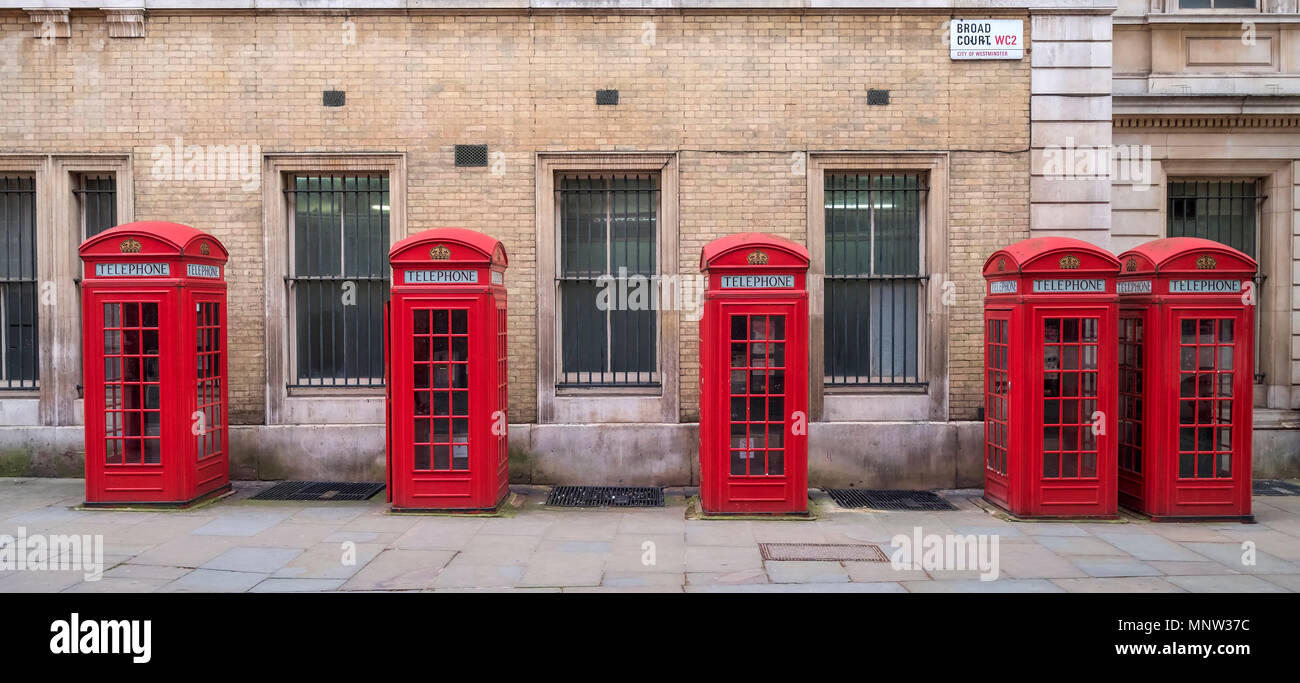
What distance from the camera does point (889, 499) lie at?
932 centimetres

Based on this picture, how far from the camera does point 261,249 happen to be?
995cm

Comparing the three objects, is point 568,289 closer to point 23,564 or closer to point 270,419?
point 270,419

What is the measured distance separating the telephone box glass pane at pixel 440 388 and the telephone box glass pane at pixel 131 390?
109 inches

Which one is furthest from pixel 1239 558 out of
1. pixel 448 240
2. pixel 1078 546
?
pixel 448 240

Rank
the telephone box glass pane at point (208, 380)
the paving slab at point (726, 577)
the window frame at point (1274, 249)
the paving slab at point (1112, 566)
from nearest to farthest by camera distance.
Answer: the paving slab at point (726, 577) < the paving slab at point (1112, 566) < the telephone box glass pane at point (208, 380) < the window frame at point (1274, 249)

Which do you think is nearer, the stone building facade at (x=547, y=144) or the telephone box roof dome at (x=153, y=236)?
the telephone box roof dome at (x=153, y=236)

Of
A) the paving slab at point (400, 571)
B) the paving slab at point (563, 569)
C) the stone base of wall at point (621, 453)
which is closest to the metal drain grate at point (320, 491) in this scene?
the stone base of wall at point (621, 453)

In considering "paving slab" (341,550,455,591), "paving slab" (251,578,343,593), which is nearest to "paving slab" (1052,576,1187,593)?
"paving slab" (341,550,455,591)

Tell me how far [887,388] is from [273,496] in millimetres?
7417

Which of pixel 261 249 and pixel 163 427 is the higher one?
pixel 261 249

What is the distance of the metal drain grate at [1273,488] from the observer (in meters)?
9.75

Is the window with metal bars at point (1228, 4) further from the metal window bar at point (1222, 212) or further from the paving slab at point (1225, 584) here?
the paving slab at point (1225, 584)

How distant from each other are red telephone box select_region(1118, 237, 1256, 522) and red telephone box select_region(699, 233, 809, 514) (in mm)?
3578

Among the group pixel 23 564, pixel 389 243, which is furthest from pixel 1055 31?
pixel 23 564
